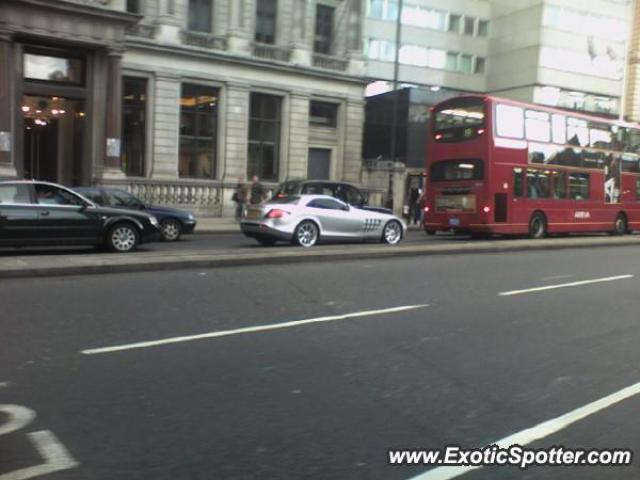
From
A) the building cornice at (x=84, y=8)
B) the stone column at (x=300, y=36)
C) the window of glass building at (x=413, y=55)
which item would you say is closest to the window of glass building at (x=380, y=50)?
the window of glass building at (x=413, y=55)

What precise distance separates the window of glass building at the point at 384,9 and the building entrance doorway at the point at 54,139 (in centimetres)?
3037

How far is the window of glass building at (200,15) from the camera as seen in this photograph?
2948 cm

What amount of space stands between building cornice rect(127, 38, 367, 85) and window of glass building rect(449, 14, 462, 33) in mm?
23796

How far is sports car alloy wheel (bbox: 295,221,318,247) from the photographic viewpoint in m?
16.2

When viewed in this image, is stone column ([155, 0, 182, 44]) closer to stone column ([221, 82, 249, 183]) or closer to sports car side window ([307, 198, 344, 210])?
stone column ([221, 82, 249, 183])

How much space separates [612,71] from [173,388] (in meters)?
58.6

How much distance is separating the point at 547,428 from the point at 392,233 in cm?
1356

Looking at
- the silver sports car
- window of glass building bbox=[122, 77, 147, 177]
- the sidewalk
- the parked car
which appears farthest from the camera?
window of glass building bbox=[122, 77, 147, 177]

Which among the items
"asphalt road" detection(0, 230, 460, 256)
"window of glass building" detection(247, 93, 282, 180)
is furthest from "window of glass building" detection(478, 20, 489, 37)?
"asphalt road" detection(0, 230, 460, 256)

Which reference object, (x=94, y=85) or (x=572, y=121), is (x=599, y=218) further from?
(x=94, y=85)

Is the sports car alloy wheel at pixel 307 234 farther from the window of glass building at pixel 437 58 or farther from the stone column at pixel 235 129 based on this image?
the window of glass building at pixel 437 58

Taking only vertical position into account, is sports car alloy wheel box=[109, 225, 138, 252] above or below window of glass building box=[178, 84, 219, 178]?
below

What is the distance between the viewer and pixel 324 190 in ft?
62.5

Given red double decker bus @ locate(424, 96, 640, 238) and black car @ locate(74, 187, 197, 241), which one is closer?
black car @ locate(74, 187, 197, 241)
